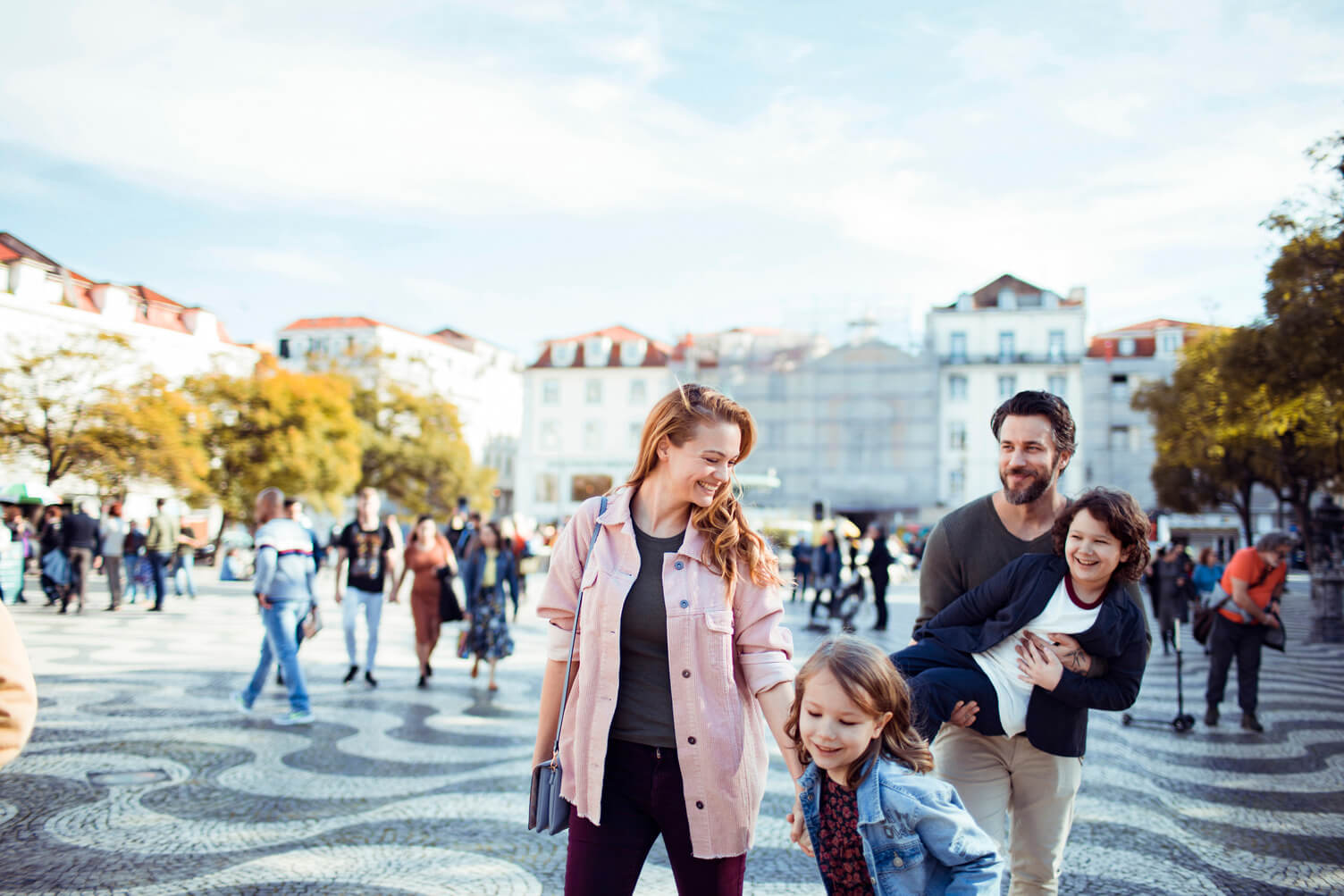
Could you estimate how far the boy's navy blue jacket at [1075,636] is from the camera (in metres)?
3.00

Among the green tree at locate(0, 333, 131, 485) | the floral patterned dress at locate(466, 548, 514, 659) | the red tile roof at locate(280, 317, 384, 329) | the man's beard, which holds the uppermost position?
the red tile roof at locate(280, 317, 384, 329)

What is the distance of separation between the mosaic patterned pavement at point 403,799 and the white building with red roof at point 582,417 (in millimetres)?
55336

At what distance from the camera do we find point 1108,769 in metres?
7.14

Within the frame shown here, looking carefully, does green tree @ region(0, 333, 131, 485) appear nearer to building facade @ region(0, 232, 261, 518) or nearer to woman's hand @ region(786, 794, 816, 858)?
building facade @ region(0, 232, 261, 518)

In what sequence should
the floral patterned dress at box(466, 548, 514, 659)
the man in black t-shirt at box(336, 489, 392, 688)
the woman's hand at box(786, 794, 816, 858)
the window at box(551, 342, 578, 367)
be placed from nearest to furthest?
1. the woman's hand at box(786, 794, 816, 858)
2. the man in black t-shirt at box(336, 489, 392, 688)
3. the floral patterned dress at box(466, 548, 514, 659)
4. the window at box(551, 342, 578, 367)

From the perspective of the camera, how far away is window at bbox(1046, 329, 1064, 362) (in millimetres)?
60225

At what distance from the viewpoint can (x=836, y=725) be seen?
2467 mm

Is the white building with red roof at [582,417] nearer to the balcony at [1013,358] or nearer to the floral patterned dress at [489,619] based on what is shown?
the balcony at [1013,358]

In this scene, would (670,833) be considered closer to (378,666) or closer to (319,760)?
(319,760)

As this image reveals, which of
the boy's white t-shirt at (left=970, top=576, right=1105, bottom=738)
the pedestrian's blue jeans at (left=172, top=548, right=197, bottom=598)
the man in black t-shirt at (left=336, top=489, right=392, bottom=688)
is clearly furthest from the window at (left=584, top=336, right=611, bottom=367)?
the boy's white t-shirt at (left=970, top=576, right=1105, bottom=738)

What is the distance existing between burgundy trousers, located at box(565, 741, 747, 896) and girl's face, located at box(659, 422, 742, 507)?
0.68m

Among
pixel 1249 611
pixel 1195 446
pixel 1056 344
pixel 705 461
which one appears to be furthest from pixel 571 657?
pixel 1056 344

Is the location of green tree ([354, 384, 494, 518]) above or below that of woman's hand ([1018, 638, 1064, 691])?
above

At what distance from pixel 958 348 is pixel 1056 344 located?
5.39 meters
